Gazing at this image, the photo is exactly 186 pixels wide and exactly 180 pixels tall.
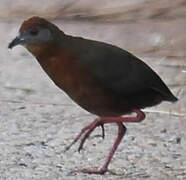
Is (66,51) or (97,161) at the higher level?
(66,51)

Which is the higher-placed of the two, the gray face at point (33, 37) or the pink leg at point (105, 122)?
the gray face at point (33, 37)

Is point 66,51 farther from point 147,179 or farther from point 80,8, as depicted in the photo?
point 80,8

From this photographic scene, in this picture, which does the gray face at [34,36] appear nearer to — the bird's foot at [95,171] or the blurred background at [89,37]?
the bird's foot at [95,171]

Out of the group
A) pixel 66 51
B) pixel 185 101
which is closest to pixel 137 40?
pixel 185 101

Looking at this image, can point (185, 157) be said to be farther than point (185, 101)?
No

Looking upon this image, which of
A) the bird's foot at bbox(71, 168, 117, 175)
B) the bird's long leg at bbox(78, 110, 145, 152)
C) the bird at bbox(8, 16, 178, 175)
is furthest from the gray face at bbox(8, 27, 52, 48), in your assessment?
the bird's foot at bbox(71, 168, 117, 175)

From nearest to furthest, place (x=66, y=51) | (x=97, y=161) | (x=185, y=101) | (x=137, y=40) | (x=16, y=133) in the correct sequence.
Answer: (x=66, y=51) < (x=97, y=161) < (x=16, y=133) < (x=185, y=101) < (x=137, y=40)

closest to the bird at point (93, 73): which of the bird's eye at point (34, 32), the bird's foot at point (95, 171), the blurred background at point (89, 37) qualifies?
the bird's eye at point (34, 32)

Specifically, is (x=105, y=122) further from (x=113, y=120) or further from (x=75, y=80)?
(x=75, y=80)
